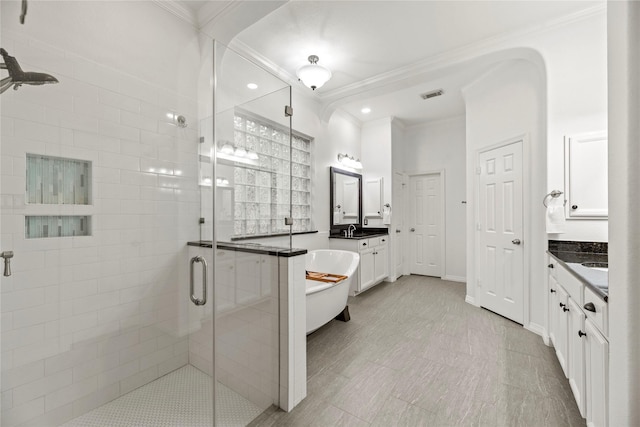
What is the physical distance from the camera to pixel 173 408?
1.69 meters

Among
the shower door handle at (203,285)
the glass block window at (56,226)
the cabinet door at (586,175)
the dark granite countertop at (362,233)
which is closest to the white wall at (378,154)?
the dark granite countertop at (362,233)

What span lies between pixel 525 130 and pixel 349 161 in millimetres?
2399

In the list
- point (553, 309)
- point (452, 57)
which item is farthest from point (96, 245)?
point (452, 57)

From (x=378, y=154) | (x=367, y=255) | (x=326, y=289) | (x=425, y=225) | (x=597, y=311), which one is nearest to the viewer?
(x=597, y=311)

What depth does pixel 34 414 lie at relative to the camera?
56.9 inches

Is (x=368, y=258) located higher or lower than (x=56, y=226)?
lower

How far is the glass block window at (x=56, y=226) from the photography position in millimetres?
1447

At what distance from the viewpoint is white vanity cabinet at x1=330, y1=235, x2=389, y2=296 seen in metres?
3.84

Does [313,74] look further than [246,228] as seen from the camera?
Yes

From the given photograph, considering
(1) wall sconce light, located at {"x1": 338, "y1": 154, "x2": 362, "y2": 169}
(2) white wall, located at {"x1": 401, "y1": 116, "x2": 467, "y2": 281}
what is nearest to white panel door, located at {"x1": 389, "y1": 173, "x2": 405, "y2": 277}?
(2) white wall, located at {"x1": 401, "y1": 116, "x2": 467, "y2": 281}

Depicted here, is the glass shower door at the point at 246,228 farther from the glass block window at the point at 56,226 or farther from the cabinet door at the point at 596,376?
the cabinet door at the point at 596,376

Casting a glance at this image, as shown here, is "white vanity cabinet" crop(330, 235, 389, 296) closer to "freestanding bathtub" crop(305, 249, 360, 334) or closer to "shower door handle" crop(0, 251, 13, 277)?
"freestanding bathtub" crop(305, 249, 360, 334)

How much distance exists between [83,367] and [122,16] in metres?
2.33

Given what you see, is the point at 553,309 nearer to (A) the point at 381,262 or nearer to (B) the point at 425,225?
(A) the point at 381,262
